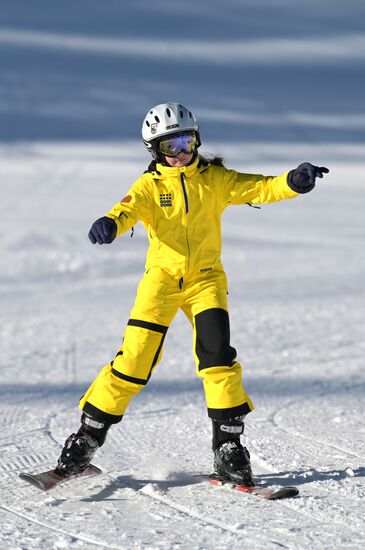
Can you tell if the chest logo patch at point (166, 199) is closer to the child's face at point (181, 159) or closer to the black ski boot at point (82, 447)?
the child's face at point (181, 159)

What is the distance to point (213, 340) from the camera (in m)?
4.05

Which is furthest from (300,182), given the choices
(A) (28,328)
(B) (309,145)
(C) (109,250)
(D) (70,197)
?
(B) (309,145)

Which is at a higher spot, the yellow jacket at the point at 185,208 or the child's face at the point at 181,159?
the child's face at the point at 181,159

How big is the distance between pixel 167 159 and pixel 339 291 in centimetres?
576

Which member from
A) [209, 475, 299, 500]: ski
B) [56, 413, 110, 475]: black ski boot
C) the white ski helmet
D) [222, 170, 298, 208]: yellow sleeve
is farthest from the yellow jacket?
[209, 475, 299, 500]: ski

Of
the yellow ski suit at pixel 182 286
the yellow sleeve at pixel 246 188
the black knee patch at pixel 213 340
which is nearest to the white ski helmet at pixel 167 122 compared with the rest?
the yellow ski suit at pixel 182 286

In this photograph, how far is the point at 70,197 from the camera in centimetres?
1758

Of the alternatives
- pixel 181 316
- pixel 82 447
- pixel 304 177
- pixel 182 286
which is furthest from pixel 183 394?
pixel 181 316

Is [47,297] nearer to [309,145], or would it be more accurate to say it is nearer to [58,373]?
[58,373]

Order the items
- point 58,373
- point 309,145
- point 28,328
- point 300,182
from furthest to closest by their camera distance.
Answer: point 309,145 → point 28,328 → point 58,373 → point 300,182

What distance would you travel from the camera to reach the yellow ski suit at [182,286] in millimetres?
4039

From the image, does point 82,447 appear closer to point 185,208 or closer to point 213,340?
point 213,340

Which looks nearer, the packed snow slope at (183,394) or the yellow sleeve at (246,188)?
the packed snow slope at (183,394)

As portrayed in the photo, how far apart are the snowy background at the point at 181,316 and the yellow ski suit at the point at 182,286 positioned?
1.28 ft
